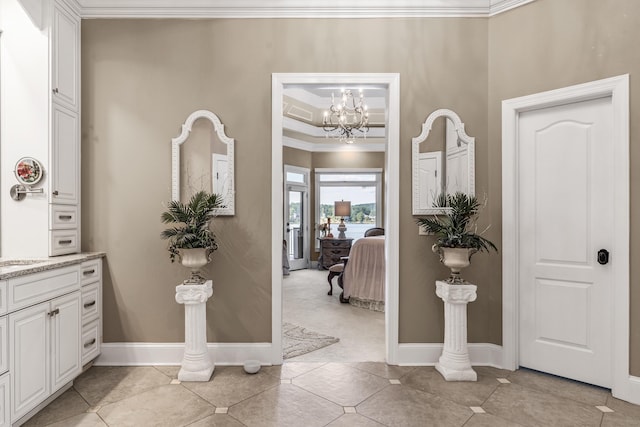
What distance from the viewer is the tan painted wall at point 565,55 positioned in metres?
2.38

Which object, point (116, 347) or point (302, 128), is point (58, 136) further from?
point (302, 128)

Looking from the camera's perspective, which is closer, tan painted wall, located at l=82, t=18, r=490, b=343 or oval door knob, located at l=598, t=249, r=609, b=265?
oval door knob, located at l=598, t=249, r=609, b=265

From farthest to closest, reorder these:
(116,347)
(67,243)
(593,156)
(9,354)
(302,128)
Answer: (302,128), (116,347), (67,243), (593,156), (9,354)

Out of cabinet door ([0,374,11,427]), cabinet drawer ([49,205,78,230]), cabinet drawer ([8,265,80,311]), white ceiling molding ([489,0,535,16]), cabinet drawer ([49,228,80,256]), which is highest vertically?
white ceiling molding ([489,0,535,16])

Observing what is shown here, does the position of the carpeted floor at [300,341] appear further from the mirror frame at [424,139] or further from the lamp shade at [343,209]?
the lamp shade at [343,209]

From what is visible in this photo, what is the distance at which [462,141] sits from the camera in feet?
9.73

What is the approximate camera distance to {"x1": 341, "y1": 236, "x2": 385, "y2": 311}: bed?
473 centimetres

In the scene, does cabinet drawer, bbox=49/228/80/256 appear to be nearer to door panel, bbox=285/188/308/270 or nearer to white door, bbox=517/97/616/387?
white door, bbox=517/97/616/387

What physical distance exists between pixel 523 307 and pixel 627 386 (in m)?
0.78

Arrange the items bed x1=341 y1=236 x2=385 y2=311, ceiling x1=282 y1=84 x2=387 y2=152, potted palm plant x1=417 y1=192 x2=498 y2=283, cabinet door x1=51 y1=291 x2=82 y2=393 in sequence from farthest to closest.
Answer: ceiling x1=282 y1=84 x2=387 y2=152 < bed x1=341 y1=236 x2=385 y2=311 < potted palm plant x1=417 y1=192 x2=498 y2=283 < cabinet door x1=51 y1=291 x2=82 y2=393

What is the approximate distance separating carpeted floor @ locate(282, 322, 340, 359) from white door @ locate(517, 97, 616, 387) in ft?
5.96

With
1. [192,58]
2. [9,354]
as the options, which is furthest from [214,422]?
[192,58]

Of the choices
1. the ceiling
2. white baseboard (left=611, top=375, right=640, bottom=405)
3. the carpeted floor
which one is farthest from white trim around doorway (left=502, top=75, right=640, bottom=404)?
the ceiling

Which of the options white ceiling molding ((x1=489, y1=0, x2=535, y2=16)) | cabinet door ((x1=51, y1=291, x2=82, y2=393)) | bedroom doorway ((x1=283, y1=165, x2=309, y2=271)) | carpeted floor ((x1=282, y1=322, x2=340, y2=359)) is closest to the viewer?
cabinet door ((x1=51, y1=291, x2=82, y2=393))
